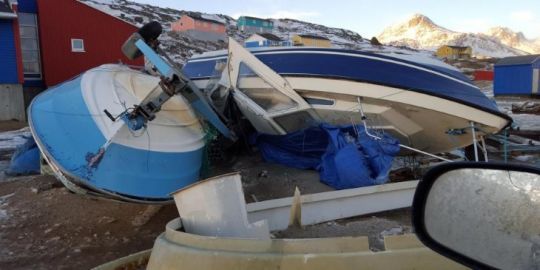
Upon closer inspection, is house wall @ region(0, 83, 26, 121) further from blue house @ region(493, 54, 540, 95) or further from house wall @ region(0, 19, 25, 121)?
blue house @ region(493, 54, 540, 95)

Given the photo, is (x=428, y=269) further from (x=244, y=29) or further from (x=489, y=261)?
(x=244, y=29)

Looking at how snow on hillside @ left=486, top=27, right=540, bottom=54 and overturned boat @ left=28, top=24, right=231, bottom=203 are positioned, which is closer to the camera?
overturned boat @ left=28, top=24, right=231, bottom=203

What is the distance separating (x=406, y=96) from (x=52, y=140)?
180 inches

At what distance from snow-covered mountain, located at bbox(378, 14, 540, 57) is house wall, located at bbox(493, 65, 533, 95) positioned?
74176 mm

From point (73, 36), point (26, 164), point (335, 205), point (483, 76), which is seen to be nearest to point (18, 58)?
point (73, 36)

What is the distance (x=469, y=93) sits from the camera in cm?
709

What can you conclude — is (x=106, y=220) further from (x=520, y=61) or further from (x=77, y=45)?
(x=520, y=61)

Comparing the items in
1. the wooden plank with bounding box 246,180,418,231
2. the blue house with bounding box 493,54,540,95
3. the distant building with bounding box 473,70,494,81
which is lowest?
the distant building with bounding box 473,70,494,81

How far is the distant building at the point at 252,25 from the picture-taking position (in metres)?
72.7

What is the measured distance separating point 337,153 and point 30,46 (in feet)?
76.6

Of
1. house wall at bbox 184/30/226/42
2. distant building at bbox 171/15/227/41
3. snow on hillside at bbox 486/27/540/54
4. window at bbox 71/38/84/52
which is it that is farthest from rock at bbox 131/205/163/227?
snow on hillside at bbox 486/27/540/54

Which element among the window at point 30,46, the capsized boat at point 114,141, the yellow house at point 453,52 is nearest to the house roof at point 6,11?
the window at point 30,46

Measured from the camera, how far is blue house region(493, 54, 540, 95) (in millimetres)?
30344

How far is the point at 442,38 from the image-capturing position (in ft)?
467
